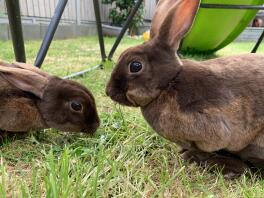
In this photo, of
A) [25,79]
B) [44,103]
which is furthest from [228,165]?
[25,79]

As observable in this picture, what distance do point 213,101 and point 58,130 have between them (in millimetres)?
925

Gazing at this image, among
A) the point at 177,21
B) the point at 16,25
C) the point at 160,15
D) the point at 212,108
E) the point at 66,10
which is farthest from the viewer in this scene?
the point at 66,10

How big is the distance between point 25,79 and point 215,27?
3450 mm

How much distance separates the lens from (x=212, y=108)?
1490mm

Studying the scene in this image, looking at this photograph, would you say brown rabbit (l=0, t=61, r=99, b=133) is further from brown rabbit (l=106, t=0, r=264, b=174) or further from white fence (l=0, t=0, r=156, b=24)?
white fence (l=0, t=0, r=156, b=24)

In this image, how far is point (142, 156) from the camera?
5.69ft

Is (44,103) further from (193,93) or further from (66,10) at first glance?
(66,10)

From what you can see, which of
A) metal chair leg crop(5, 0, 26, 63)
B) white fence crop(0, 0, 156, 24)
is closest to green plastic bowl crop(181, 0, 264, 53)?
metal chair leg crop(5, 0, 26, 63)

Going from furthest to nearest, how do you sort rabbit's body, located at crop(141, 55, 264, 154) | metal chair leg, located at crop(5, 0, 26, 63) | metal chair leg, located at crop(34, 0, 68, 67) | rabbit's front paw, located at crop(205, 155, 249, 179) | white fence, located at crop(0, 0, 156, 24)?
white fence, located at crop(0, 0, 156, 24) < metal chair leg, located at crop(34, 0, 68, 67) < metal chair leg, located at crop(5, 0, 26, 63) < rabbit's front paw, located at crop(205, 155, 249, 179) < rabbit's body, located at crop(141, 55, 264, 154)

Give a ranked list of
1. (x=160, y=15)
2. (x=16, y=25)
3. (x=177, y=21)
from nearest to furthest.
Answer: (x=177, y=21) < (x=160, y=15) < (x=16, y=25)

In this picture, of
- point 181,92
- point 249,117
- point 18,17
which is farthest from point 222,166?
point 18,17

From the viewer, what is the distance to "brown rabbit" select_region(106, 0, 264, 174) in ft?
4.91

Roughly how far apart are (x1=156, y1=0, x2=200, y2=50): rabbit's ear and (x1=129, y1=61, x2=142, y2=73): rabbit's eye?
133 mm

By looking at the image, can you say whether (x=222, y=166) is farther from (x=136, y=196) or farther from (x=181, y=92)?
(x=136, y=196)
